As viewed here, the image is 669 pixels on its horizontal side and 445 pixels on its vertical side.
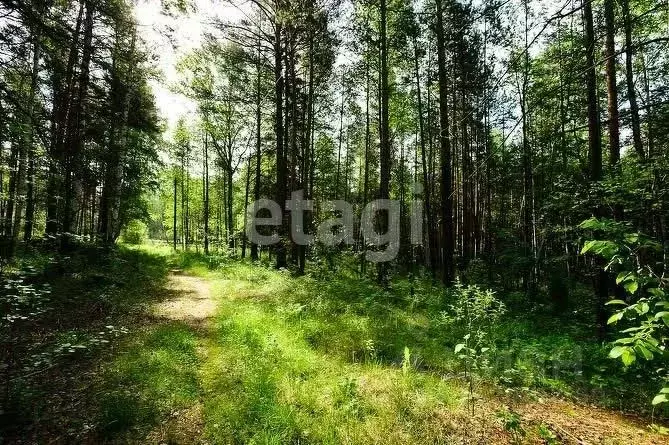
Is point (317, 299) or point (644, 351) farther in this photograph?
point (317, 299)

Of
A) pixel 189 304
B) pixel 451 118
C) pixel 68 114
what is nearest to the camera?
pixel 68 114

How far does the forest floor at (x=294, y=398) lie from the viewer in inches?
161

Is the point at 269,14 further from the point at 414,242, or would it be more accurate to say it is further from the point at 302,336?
the point at 414,242

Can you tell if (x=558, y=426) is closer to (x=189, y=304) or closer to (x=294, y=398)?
(x=294, y=398)

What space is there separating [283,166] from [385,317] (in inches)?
352

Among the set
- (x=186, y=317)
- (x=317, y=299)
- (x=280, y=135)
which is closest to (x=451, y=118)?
(x=280, y=135)

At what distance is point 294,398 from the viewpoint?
4770 mm

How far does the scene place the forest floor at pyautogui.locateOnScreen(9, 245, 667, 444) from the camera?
410 centimetres

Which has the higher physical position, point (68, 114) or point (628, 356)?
point (68, 114)

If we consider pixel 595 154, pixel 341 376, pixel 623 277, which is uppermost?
pixel 595 154

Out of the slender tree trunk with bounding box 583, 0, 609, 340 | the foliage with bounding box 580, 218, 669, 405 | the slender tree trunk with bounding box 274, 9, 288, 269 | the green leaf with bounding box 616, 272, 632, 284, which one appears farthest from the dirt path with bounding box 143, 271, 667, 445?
the slender tree trunk with bounding box 274, 9, 288, 269

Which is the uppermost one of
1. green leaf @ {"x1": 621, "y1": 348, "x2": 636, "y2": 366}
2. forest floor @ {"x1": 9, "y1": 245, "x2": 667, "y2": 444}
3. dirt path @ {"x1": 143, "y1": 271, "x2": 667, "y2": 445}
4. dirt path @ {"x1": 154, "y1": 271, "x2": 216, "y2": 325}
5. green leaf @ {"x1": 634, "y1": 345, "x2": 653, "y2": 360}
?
green leaf @ {"x1": 634, "y1": 345, "x2": 653, "y2": 360}

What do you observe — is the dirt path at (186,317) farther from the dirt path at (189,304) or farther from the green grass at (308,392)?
the green grass at (308,392)

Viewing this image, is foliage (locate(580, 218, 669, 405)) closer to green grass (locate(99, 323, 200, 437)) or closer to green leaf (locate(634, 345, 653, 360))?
green leaf (locate(634, 345, 653, 360))
